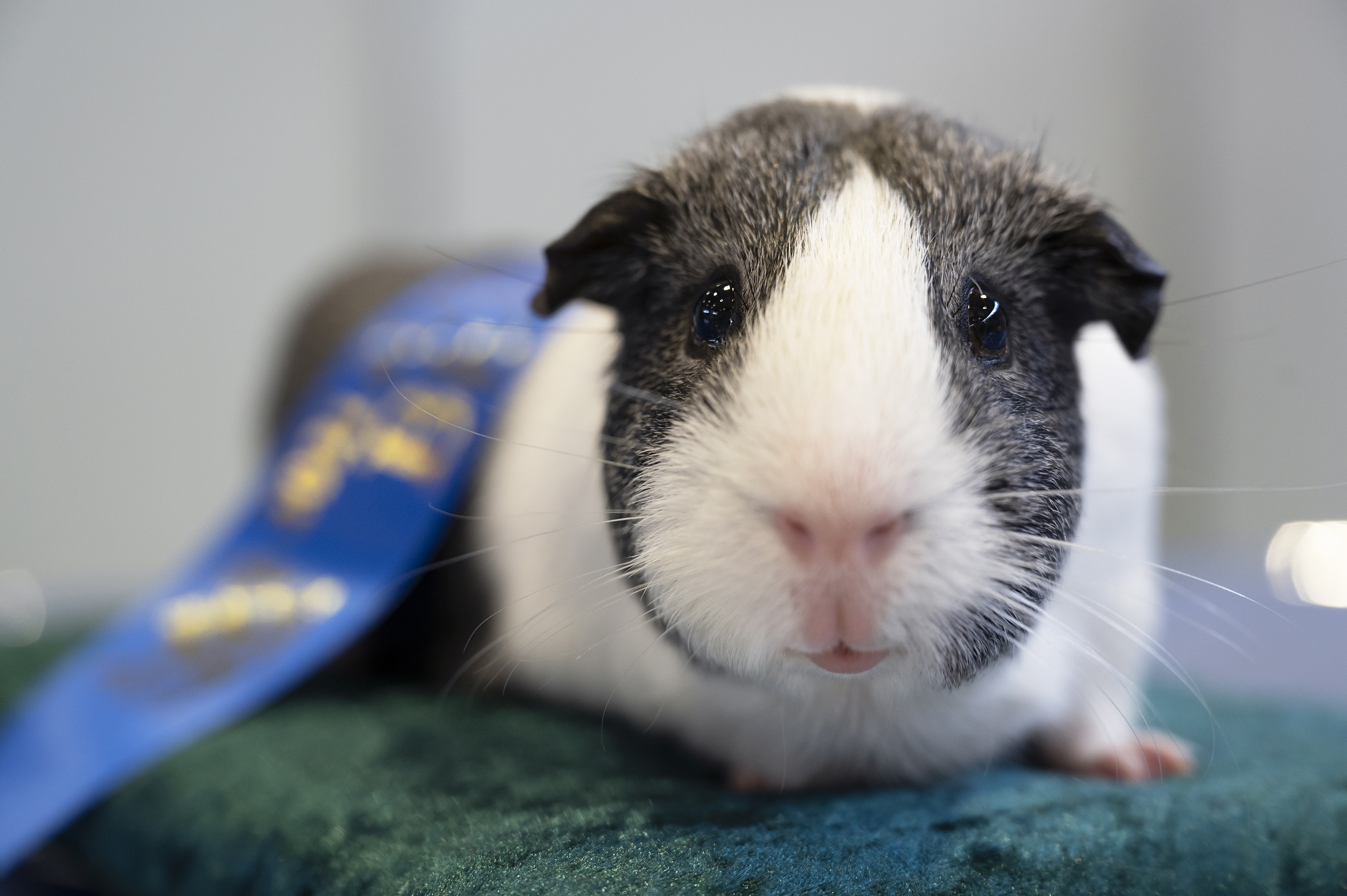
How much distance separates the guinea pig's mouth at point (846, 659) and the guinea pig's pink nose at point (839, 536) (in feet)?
0.34

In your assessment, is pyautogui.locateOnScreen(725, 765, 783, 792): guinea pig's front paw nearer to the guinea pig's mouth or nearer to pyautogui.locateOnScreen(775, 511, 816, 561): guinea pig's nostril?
the guinea pig's mouth

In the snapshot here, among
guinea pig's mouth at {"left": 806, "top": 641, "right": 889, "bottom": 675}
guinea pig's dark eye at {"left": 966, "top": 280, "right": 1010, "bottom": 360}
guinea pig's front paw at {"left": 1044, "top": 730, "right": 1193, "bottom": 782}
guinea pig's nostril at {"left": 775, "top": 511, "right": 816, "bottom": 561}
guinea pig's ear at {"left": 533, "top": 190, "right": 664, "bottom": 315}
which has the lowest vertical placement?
guinea pig's front paw at {"left": 1044, "top": 730, "right": 1193, "bottom": 782}

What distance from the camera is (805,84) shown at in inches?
119

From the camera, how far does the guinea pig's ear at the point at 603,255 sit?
1114 mm

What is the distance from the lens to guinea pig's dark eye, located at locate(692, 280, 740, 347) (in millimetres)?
988

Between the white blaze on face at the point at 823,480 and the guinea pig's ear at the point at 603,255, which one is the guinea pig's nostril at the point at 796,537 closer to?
the white blaze on face at the point at 823,480

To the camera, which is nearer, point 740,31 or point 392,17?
point 740,31

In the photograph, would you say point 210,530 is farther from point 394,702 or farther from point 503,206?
point 394,702

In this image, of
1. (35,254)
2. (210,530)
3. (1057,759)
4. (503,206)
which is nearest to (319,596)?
(1057,759)

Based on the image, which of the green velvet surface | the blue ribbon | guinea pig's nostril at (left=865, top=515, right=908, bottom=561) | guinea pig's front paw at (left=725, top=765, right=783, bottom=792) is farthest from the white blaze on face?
the blue ribbon

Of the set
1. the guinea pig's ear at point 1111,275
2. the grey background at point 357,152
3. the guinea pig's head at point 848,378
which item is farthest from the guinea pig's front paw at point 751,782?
the grey background at point 357,152

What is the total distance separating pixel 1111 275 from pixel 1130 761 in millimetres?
695

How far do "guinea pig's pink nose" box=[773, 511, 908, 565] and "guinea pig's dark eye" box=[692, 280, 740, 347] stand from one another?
269 millimetres

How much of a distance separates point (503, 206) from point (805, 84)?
4.59 feet
